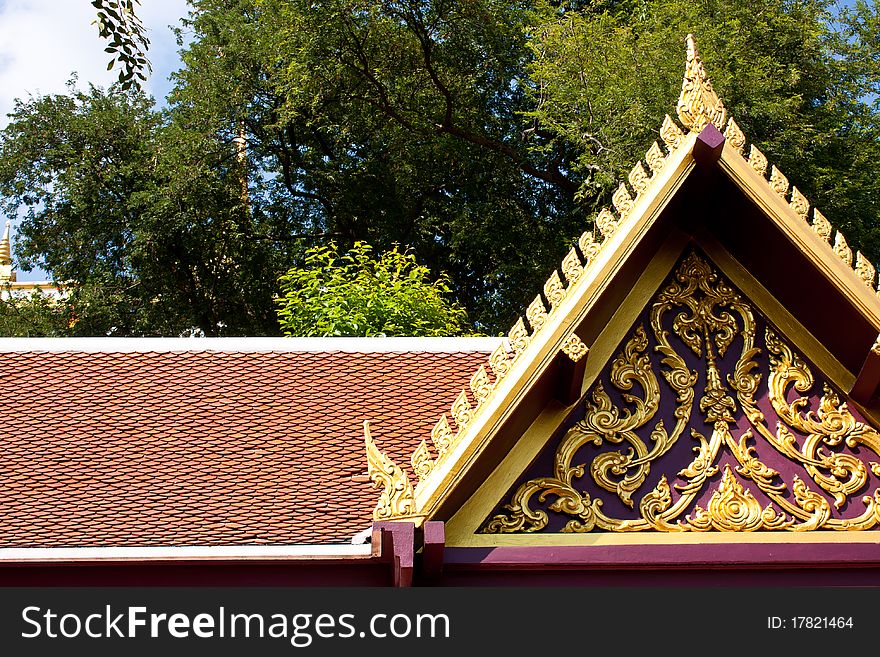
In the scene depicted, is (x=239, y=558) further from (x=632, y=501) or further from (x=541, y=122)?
(x=541, y=122)

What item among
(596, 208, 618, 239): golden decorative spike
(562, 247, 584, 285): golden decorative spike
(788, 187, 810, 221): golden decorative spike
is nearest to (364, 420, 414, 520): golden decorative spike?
(562, 247, 584, 285): golden decorative spike

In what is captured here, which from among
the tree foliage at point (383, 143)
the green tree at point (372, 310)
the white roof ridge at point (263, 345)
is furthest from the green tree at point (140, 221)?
the white roof ridge at point (263, 345)

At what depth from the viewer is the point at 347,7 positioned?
955 inches

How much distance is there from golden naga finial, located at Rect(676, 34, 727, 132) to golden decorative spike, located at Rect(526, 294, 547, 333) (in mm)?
1472

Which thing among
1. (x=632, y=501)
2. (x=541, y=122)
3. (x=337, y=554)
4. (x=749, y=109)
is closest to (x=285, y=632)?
(x=337, y=554)

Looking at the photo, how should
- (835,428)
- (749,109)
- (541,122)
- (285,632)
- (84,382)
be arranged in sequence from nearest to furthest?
(285,632)
(835,428)
(84,382)
(749,109)
(541,122)

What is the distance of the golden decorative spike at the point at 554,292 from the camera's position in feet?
22.2

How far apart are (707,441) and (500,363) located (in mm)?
1299

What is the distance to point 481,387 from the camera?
21.6 feet

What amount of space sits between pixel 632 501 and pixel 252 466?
110 inches

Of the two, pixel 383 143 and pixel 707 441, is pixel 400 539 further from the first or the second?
pixel 383 143

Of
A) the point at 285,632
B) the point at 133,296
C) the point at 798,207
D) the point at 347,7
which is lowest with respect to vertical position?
the point at 285,632

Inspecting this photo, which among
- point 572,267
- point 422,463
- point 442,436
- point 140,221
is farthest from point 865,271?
point 140,221

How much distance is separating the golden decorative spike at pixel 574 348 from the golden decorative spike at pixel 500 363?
0.32m
